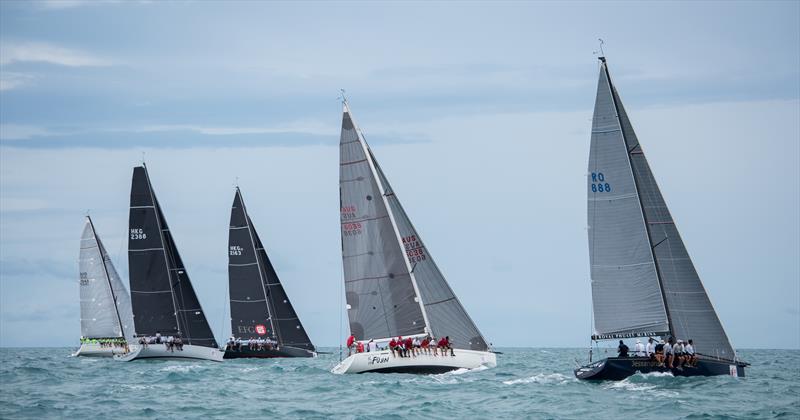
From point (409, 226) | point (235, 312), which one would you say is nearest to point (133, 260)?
point (235, 312)

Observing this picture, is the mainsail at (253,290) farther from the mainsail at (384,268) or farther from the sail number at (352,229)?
the mainsail at (384,268)

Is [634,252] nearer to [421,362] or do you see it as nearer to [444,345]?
[444,345]

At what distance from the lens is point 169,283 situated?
73375 mm

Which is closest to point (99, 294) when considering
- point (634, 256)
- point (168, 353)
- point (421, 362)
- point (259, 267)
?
point (259, 267)

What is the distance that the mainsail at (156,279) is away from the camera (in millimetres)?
71938

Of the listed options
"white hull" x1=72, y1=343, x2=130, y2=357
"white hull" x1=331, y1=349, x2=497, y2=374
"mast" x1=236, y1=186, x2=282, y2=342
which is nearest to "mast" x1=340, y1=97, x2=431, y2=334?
"white hull" x1=331, y1=349, x2=497, y2=374

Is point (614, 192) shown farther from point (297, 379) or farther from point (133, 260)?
point (133, 260)

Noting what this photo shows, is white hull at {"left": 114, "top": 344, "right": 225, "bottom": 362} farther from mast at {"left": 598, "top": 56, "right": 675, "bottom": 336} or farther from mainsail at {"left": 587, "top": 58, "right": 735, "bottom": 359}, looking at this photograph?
mast at {"left": 598, "top": 56, "right": 675, "bottom": 336}

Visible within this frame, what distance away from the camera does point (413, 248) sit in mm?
51031

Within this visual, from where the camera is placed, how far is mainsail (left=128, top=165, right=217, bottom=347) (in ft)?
236

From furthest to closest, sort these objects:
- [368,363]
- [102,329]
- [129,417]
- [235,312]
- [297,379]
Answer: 1. [102,329]
2. [235,312]
3. [297,379]
4. [368,363]
5. [129,417]

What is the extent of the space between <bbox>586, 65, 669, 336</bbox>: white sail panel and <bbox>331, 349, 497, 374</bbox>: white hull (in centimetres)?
621

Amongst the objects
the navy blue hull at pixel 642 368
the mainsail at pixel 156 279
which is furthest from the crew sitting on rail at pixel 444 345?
the mainsail at pixel 156 279

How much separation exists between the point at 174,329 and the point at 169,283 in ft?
10.2
